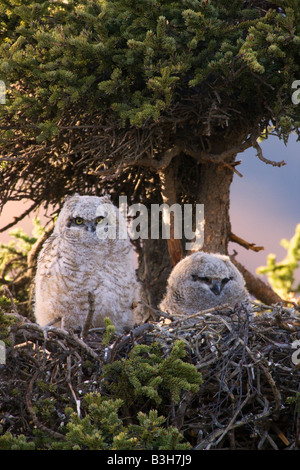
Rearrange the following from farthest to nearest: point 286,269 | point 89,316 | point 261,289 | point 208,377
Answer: point 286,269 < point 261,289 < point 89,316 < point 208,377

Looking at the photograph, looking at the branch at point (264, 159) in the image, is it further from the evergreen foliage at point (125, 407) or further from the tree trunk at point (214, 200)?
the evergreen foliage at point (125, 407)

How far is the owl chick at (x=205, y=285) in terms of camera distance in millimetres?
4199

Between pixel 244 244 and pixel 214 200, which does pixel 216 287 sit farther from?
pixel 244 244

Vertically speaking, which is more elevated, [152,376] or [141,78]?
[141,78]

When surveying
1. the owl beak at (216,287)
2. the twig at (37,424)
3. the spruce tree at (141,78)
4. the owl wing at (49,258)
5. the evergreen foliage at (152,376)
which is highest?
the spruce tree at (141,78)

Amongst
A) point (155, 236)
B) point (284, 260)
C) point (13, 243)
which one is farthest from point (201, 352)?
point (284, 260)

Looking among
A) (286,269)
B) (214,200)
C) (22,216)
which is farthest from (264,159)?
(286,269)

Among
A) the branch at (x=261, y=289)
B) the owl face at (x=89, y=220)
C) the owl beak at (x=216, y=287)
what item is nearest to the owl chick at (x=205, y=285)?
the owl beak at (x=216, y=287)

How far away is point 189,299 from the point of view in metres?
4.27

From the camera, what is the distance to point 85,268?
12.6 ft

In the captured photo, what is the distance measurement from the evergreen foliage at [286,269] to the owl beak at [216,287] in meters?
3.06

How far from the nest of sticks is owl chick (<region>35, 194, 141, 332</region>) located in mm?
718

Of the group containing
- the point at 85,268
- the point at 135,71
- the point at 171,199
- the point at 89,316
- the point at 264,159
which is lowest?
the point at 89,316

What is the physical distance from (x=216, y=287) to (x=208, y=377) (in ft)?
4.28
